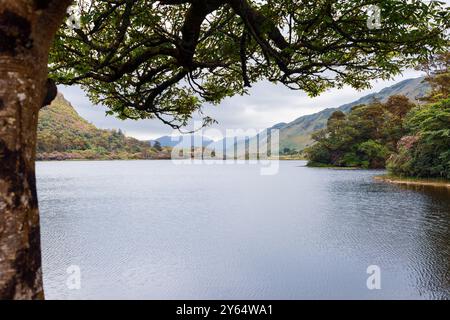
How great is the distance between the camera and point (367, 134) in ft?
245

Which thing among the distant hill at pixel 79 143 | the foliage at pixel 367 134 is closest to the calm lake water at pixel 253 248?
the foliage at pixel 367 134

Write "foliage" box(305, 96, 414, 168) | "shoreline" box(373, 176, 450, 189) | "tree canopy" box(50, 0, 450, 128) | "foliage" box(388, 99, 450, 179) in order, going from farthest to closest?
1. "foliage" box(305, 96, 414, 168)
2. "shoreline" box(373, 176, 450, 189)
3. "foliage" box(388, 99, 450, 179)
4. "tree canopy" box(50, 0, 450, 128)

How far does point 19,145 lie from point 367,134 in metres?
78.9

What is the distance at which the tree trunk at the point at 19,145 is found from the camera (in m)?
2.29

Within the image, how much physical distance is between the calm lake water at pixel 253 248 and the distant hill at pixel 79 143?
5161 inches

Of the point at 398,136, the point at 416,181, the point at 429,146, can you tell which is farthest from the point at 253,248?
the point at 398,136

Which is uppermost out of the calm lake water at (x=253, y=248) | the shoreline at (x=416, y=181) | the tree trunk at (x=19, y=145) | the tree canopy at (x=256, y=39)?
the tree canopy at (x=256, y=39)

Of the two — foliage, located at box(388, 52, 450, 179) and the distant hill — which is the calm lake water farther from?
the distant hill

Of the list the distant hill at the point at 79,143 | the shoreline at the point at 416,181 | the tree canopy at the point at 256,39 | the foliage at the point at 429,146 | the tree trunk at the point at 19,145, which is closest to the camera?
the tree trunk at the point at 19,145

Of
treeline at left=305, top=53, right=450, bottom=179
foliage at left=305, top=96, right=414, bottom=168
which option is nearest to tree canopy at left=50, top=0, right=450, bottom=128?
treeline at left=305, top=53, right=450, bottom=179

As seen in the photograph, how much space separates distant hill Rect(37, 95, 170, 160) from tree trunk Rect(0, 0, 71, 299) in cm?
15367

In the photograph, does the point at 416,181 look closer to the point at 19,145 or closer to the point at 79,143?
the point at 19,145

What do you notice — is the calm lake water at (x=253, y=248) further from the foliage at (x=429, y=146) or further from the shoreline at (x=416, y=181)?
the foliage at (x=429, y=146)

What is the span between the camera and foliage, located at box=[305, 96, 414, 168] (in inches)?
2714
